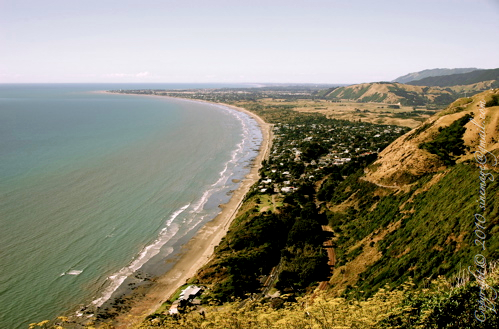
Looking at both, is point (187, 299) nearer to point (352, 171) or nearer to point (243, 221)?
point (243, 221)

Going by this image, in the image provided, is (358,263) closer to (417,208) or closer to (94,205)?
(417,208)

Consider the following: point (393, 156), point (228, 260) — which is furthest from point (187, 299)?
point (393, 156)

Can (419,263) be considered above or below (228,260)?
above

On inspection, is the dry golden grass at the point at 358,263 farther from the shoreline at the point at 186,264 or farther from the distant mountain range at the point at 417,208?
the shoreline at the point at 186,264

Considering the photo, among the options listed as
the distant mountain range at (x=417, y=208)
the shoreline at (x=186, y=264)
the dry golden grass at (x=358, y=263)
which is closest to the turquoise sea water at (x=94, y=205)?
the shoreline at (x=186, y=264)

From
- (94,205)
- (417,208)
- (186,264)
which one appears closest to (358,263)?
(417,208)

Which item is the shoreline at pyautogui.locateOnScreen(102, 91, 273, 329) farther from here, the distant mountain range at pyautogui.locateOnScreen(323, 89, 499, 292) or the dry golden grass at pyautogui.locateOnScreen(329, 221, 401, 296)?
the distant mountain range at pyautogui.locateOnScreen(323, 89, 499, 292)

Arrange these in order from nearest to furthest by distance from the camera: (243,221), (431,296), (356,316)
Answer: (356,316)
(431,296)
(243,221)
